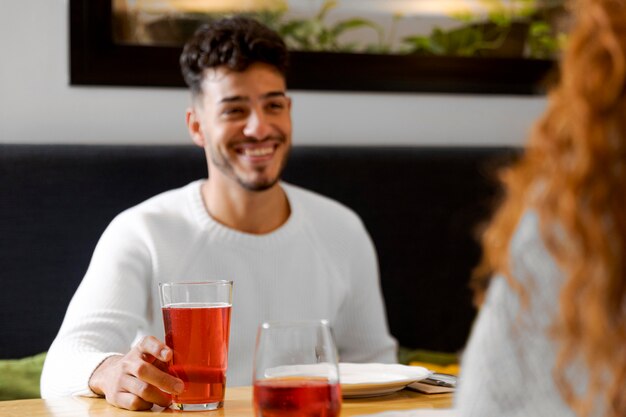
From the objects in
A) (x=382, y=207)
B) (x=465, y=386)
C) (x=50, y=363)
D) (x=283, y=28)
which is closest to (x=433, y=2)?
(x=283, y=28)

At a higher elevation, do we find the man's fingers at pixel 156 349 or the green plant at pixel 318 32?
the green plant at pixel 318 32

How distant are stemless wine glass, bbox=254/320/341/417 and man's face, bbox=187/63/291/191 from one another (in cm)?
122

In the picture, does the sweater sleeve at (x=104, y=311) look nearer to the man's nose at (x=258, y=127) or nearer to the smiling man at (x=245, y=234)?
the smiling man at (x=245, y=234)

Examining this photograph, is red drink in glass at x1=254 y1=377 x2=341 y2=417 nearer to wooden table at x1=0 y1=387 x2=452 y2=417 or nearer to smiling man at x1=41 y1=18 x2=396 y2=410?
wooden table at x1=0 y1=387 x2=452 y2=417

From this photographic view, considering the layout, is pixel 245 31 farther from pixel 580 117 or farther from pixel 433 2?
pixel 580 117

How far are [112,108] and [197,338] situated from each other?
1.52 meters

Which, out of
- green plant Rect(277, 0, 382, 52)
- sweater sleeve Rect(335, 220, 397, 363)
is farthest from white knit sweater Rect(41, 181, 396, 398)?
green plant Rect(277, 0, 382, 52)

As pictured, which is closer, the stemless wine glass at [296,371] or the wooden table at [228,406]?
the stemless wine glass at [296,371]

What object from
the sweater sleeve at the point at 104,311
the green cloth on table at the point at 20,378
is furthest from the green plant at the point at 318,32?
the green cloth on table at the point at 20,378

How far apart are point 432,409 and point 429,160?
4.97 feet

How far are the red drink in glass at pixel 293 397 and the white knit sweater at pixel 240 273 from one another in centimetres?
86

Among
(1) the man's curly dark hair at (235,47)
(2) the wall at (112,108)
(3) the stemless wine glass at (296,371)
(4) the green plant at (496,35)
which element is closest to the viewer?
(3) the stemless wine glass at (296,371)

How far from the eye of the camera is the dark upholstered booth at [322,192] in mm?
2361

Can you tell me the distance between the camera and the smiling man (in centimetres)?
198
